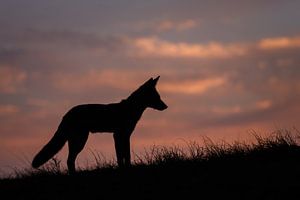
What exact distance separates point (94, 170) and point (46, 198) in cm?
200

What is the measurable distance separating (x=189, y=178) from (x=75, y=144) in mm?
4231

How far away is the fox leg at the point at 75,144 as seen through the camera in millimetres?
13375

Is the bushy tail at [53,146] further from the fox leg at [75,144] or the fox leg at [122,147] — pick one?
the fox leg at [122,147]

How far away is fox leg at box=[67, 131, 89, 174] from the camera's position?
13375 mm

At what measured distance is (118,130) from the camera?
558 inches

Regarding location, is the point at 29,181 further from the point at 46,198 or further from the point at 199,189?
the point at 199,189

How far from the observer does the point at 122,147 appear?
13.5m

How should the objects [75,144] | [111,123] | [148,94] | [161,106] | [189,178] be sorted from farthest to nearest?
[161,106], [148,94], [111,123], [75,144], [189,178]

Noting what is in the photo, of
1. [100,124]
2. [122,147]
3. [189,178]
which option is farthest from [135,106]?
[189,178]

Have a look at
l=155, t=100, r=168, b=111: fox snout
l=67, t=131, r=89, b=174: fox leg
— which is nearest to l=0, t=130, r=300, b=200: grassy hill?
l=67, t=131, r=89, b=174: fox leg

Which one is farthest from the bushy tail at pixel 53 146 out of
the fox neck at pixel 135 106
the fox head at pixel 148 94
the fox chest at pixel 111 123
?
the fox head at pixel 148 94

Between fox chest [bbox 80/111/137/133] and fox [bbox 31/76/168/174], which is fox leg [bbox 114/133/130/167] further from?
fox chest [bbox 80/111/137/133]

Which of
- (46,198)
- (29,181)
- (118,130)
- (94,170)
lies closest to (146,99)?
(118,130)

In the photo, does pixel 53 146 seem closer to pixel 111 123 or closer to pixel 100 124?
pixel 100 124
